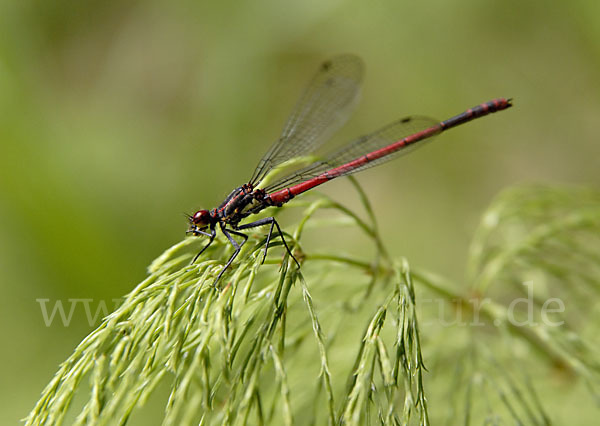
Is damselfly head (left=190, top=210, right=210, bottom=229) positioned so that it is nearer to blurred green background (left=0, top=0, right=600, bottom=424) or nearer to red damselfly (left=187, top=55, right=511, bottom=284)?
red damselfly (left=187, top=55, right=511, bottom=284)

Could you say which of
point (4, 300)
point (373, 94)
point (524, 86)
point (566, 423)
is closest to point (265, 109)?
point (373, 94)

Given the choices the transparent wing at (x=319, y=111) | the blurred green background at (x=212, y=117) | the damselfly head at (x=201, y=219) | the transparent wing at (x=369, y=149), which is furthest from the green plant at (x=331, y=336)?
the blurred green background at (x=212, y=117)

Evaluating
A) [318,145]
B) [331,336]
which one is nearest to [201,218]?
[331,336]

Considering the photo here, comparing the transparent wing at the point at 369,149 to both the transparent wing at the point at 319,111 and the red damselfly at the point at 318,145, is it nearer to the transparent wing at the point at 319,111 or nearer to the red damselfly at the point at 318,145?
the red damselfly at the point at 318,145

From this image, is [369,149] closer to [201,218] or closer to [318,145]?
[318,145]

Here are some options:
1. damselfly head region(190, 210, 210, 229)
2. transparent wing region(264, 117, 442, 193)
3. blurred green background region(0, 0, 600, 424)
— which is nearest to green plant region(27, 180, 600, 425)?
damselfly head region(190, 210, 210, 229)

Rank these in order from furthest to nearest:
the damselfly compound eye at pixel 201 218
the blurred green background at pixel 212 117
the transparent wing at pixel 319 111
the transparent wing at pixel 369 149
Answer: the blurred green background at pixel 212 117 → the transparent wing at pixel 319 111 → the transparent wing at pixel 369 149 → the damselfly compound eye at pixel 201 218

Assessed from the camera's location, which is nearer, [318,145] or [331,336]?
[331,336]
